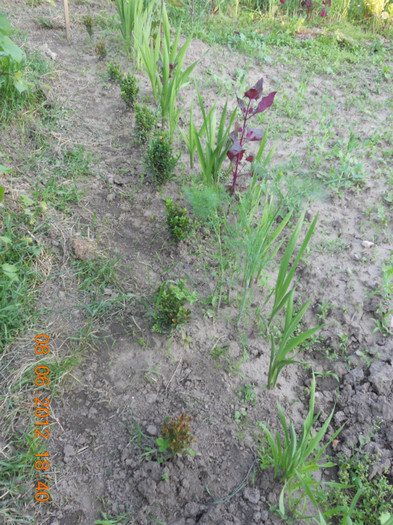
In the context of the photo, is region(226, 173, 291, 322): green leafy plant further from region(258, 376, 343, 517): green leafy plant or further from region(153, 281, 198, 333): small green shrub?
region(258, 376, 343, 517): green leafy plant

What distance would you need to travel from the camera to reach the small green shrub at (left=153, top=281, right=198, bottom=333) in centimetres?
207

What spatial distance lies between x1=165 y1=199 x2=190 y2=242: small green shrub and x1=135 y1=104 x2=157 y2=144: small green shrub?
3.16ft

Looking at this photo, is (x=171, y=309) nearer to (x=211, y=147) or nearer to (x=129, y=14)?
(x=211, y=147)

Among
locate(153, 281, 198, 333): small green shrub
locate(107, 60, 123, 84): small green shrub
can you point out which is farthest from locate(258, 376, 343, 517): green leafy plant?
locate(107, 60, 123, 84): small green shrub

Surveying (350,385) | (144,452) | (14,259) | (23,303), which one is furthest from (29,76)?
(350,385)

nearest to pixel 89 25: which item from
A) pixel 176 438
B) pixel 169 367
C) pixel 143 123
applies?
pixel 143 123

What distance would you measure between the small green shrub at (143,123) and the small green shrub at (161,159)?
364 mm

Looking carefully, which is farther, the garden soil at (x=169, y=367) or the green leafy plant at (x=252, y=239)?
the green leafy plant at (x=252, y=239)

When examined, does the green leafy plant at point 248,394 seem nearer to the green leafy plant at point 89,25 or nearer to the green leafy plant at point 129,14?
the green leafy plant at point 129,14

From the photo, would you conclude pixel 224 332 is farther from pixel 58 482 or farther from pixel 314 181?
pixel 314 181

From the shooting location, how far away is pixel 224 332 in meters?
2.26
